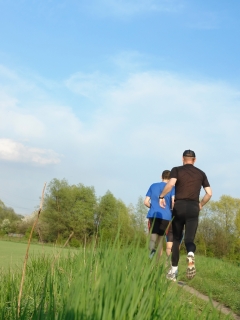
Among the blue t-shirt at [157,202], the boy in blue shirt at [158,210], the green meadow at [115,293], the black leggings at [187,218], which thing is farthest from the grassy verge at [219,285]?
the blue t-shirt at [157,202]

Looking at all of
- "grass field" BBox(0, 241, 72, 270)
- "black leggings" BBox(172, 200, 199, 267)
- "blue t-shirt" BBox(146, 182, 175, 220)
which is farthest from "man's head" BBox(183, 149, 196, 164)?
"grass field" BBox(0, 241, 72, 270)

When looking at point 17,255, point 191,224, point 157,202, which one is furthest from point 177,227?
point 17,255

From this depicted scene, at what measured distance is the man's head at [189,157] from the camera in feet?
28.9

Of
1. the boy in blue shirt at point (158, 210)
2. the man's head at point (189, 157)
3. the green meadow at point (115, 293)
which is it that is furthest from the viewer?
the boy in blue shirt at point (158, 210)

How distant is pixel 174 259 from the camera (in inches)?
340

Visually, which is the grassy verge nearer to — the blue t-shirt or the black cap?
the blue t-shirt

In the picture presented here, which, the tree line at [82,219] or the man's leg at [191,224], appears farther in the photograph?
the man's leg at [191,224]

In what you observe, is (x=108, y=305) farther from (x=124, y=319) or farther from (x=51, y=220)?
(x=51, y=220)

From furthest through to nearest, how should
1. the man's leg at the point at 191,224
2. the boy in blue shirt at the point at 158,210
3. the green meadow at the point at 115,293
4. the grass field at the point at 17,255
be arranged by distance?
the boy in blue shirt at the point at 158,210 < the man's leg at the point at 191,224 < the grass field at the point at 17,255 < the green meadow at the point at 115,293

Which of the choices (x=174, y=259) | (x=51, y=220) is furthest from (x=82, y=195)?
(x=174, y=259)

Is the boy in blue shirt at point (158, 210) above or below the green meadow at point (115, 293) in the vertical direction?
above

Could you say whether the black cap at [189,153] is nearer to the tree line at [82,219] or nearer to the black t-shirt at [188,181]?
the black t-shirt at [188,181]

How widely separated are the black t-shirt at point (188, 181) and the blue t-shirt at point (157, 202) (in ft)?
2.49

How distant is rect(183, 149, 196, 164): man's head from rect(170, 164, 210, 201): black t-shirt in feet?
0.27
